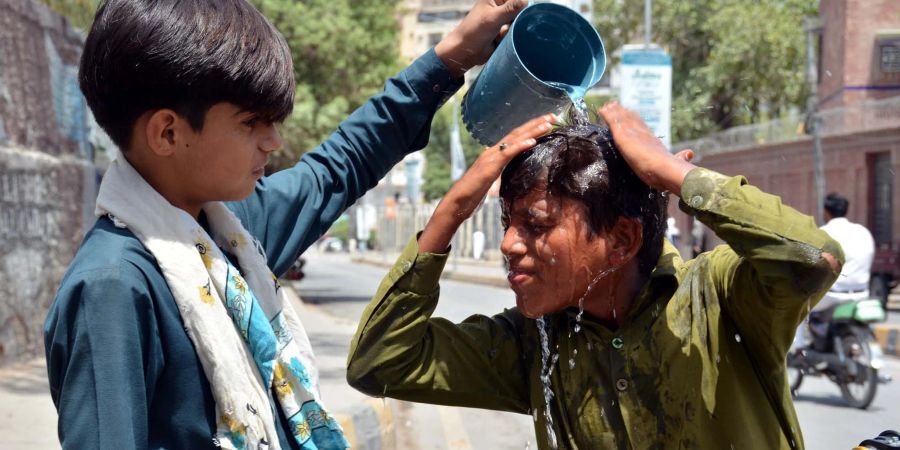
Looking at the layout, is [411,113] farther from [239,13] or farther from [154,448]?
[154,448]

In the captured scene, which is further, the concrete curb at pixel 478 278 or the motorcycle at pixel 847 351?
the concrete curb at pixel 478 278

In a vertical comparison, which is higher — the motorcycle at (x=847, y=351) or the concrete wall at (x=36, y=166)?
the concrete wall at (x=36, y=166)

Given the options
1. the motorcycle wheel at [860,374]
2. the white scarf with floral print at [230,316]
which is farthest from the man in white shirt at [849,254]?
the white scarf with floral print at [230,316]

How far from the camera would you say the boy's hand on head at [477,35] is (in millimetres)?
2182

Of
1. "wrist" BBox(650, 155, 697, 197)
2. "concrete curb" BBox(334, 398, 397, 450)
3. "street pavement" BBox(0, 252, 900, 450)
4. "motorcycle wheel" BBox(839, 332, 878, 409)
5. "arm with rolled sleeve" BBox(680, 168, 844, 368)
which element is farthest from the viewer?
"motorcycle wheel" BBox(839, 332, 878, 409)

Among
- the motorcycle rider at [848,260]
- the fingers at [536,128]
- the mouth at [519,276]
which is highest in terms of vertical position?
the fingers at [536,128]

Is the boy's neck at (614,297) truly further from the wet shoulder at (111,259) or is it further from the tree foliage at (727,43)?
the tree foliage at (727,43)

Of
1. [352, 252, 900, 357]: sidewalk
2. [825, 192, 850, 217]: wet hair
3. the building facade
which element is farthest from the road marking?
the building facade

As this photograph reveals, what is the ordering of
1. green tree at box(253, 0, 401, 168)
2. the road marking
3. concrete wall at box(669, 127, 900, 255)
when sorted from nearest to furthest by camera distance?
the road marking
green tree at box(253, 0, 401, 168)
concrete wall at box(669, 127, 900, 255)

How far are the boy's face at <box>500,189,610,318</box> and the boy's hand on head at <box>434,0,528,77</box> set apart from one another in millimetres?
519

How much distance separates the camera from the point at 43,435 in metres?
5.62

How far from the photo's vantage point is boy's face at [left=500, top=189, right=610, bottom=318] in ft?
5.96

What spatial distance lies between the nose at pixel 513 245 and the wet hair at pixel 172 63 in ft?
1.55

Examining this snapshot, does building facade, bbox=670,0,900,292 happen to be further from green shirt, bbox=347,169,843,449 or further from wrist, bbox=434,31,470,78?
green shirt, bbox=347,169,843,449
